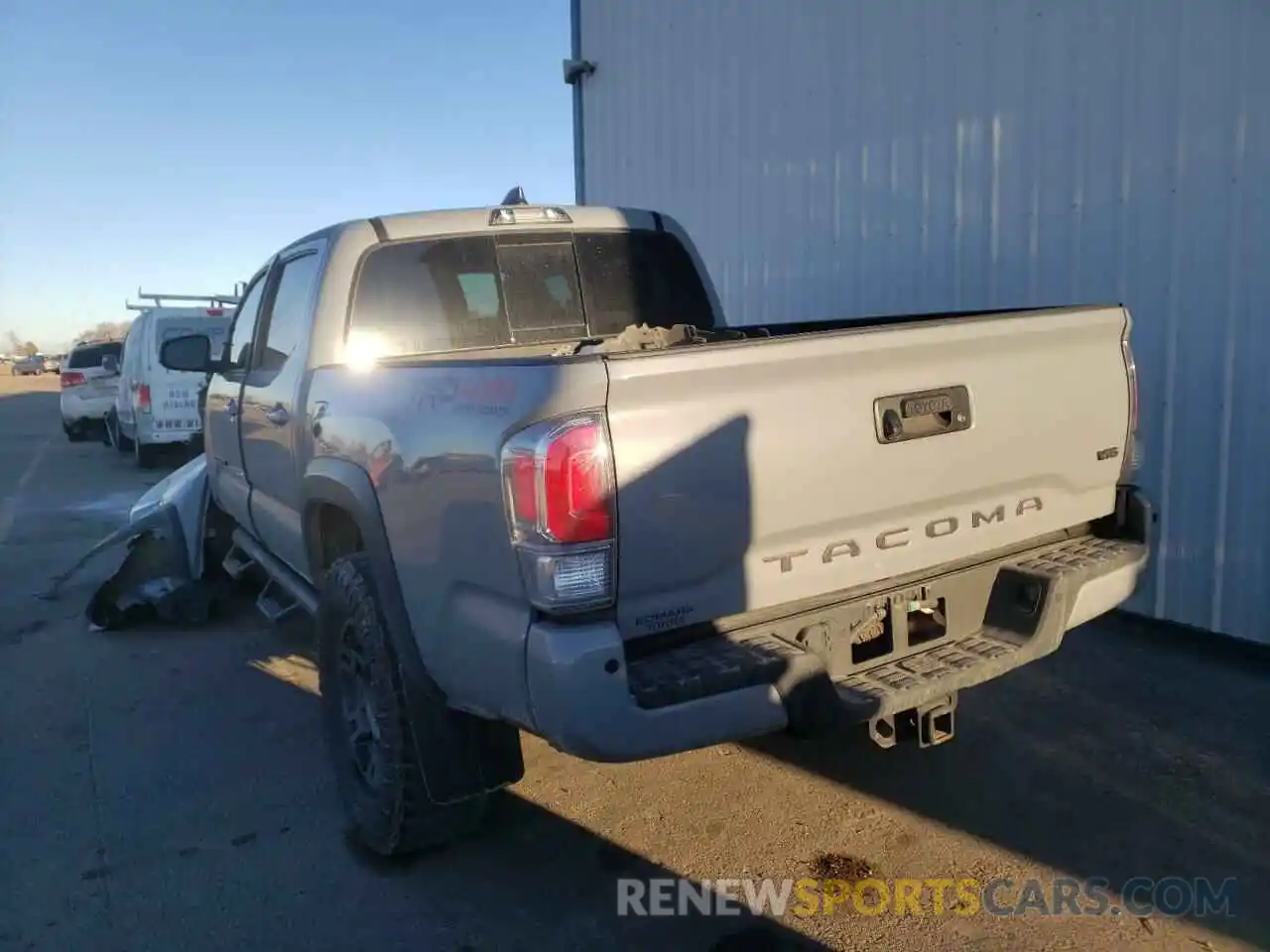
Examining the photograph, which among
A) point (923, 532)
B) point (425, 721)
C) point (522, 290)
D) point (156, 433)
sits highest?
point (522, 290)

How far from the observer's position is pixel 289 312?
15.6ft

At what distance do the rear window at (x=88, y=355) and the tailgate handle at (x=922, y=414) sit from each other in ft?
63.0

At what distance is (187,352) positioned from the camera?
543cm

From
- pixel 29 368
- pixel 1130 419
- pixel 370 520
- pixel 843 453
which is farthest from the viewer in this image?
pixel 29 368

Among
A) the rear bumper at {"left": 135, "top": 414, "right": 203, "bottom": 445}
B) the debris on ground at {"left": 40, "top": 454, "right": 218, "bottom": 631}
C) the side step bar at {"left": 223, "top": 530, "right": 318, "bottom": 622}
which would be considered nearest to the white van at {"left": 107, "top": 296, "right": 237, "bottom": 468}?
the rear bumper at {"left": 135, "top": 414, "right": 203, "bottom": 445}

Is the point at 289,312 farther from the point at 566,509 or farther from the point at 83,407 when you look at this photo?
the point at 83,407

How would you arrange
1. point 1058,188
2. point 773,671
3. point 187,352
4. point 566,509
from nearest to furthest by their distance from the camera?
1. point 566,509
2. point 773,671
3. point 187,352
4. point 1058,188

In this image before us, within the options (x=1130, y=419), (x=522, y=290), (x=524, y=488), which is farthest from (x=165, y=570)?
(x=1130, y=419)

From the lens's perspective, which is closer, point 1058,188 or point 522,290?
point 522,290

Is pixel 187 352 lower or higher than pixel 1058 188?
lower

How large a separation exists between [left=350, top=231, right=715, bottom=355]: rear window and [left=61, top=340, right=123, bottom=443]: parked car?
15.5m

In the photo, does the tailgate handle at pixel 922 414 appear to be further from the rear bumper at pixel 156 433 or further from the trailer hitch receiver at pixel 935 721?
the rear bumper at pixel 156 433

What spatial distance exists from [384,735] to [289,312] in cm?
226

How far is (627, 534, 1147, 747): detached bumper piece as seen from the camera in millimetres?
2744
